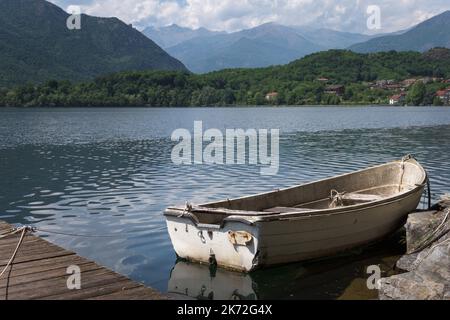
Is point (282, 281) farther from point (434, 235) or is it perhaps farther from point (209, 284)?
point (434, 235)

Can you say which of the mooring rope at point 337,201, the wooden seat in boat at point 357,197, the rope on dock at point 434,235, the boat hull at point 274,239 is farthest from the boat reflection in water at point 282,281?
the mooring rope at point 337,201

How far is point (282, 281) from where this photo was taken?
41.8 feet

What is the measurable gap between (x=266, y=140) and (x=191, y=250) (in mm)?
42446

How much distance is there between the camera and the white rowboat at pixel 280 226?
1236 centimetres

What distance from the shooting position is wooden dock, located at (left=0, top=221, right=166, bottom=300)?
8625mm

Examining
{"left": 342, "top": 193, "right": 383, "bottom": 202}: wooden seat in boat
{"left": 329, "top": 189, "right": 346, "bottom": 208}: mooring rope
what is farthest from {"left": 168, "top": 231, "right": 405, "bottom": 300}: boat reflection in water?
{"left": 329, "top": 189, "right": 346, "bottom": 208}: mooring rope

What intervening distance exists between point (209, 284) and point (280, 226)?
214cm

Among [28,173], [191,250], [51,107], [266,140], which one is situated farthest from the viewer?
[51,107]

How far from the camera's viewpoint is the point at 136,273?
13641 mm

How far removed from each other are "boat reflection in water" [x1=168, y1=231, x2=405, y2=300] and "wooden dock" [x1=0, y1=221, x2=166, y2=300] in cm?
270

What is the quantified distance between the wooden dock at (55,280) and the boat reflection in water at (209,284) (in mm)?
2717

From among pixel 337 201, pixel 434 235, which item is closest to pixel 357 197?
pixel 337 201
